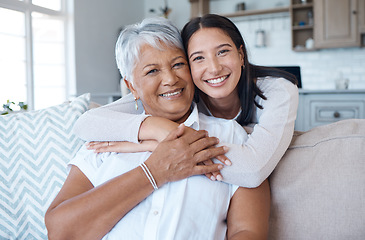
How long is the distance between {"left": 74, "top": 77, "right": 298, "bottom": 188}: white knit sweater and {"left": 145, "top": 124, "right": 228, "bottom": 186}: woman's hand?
57 mm

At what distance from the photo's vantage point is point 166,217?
1.00 metres

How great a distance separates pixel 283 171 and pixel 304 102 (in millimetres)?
2627

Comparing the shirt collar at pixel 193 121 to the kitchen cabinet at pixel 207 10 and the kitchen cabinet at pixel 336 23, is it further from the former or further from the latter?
the kitchen cabinet at pixel 207 10

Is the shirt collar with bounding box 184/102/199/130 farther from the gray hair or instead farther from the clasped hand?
the gray hair

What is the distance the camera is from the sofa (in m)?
0.97

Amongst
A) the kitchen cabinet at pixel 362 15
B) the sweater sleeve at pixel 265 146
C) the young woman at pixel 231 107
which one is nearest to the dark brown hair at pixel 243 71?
the young woman at pixel 231 107

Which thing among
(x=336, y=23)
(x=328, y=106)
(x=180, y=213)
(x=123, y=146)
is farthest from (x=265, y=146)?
(x=336, y=23)

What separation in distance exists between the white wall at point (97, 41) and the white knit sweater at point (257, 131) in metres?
4.43

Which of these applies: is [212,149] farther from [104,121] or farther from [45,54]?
[45,54]

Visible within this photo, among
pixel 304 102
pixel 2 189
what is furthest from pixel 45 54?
pixel 2 189

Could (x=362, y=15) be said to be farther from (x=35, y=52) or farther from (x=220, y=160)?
(x=220, y=160)

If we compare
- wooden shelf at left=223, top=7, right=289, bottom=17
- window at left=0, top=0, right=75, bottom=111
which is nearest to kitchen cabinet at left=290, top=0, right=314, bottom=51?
wooden shelf at left=223, top=7, right=289, bottom=17

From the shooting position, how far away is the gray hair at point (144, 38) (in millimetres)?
1185

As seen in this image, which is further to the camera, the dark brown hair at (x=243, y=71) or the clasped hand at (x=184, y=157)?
the dark brown hair at (x=243, y=71)
